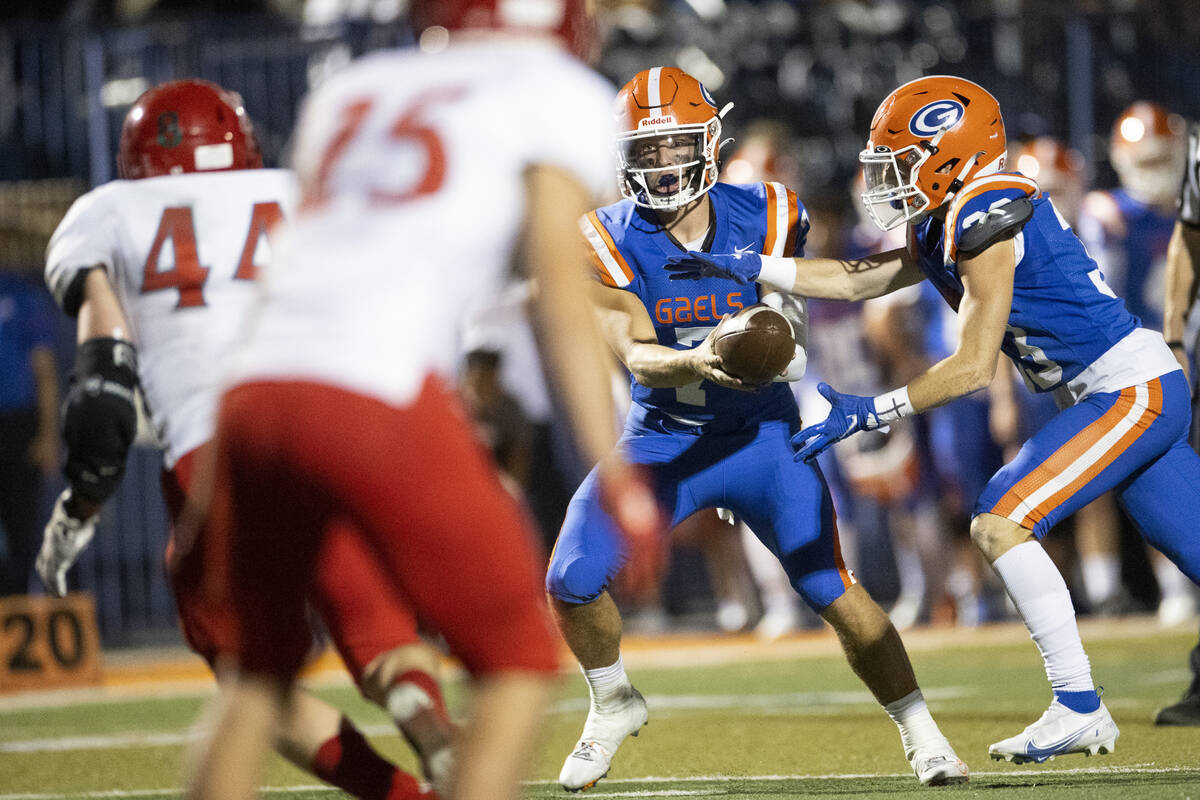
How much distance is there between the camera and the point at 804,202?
957 cm

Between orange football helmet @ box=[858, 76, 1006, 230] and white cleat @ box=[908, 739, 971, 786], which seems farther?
orange football helmet @ box=[858, 76, 1006, 230]

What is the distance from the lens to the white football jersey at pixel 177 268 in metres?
3.48

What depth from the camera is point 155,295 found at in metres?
3.55

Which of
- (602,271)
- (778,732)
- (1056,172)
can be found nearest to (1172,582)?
(1056,172)

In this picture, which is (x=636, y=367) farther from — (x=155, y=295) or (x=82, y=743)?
(x=82, y=743)

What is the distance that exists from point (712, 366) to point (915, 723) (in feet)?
3.42

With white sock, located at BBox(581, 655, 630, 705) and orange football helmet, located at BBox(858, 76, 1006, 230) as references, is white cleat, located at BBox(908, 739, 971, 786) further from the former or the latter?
orange football helmet, located at BBox(858, 76, 1006, 230)

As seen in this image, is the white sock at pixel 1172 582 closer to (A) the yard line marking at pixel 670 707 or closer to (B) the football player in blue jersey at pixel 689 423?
(A) the yard line marking at pixel 670 707

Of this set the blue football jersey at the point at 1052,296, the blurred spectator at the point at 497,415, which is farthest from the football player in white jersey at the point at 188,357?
the blurred spectator at the point at 497,415

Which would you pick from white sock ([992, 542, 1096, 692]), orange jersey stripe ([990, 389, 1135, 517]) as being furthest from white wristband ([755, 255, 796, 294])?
white sock ([992, 542, 1096, 692])

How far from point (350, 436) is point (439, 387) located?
17 centimetres

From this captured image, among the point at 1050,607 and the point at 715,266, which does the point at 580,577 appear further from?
the point at 1050,607

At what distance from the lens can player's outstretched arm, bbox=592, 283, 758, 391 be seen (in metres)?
Answer: 4.22

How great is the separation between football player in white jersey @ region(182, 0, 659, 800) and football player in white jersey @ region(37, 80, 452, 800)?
82cm
